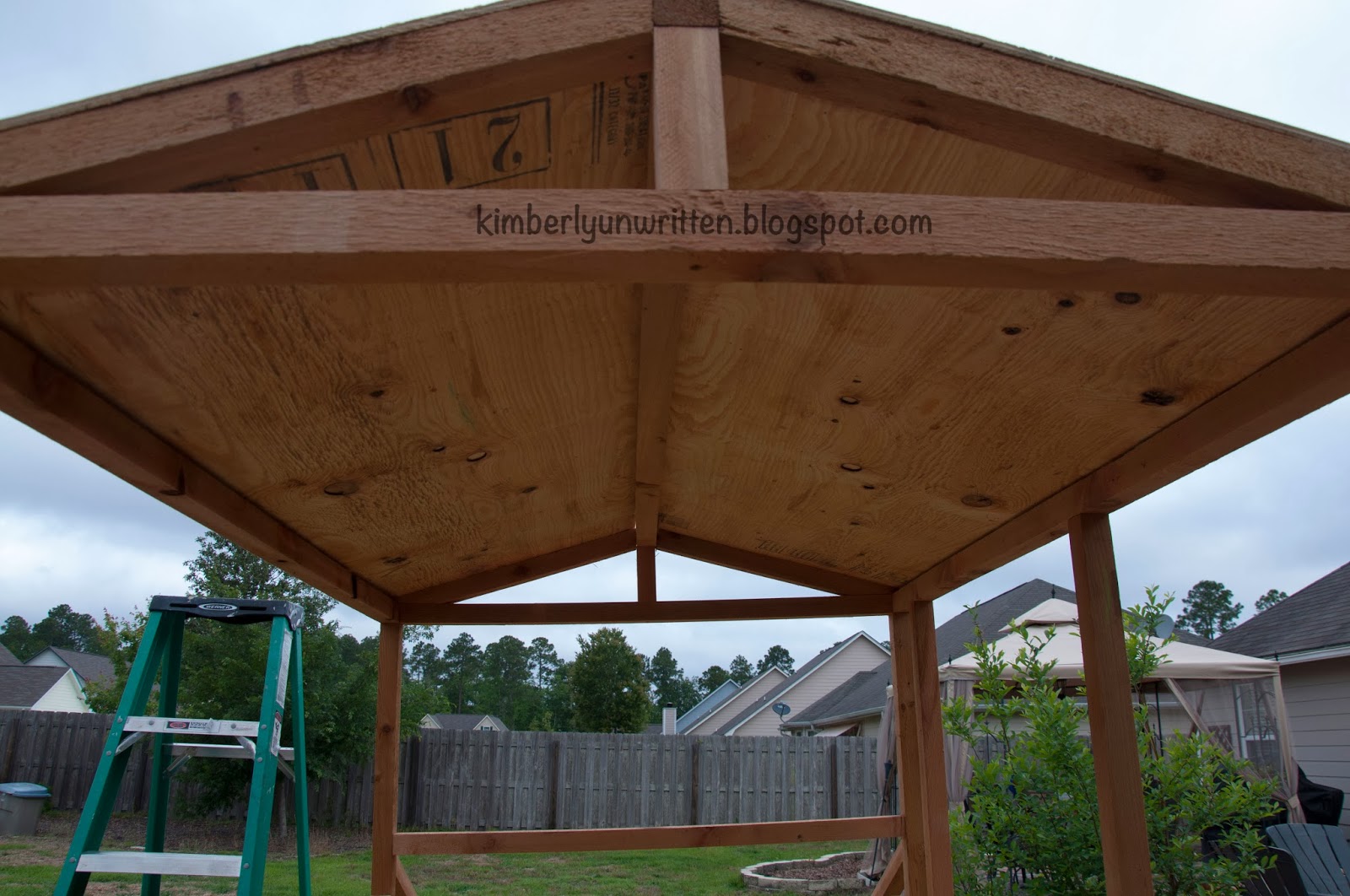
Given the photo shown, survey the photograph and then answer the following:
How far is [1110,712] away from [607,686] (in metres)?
22.2

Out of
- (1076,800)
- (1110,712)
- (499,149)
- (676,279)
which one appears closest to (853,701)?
(1076,800)

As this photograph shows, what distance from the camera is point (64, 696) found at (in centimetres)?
2511

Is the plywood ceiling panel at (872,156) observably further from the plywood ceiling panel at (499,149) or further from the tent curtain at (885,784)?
the tent curtain at (885,784)

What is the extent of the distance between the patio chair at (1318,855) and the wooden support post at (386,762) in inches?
172

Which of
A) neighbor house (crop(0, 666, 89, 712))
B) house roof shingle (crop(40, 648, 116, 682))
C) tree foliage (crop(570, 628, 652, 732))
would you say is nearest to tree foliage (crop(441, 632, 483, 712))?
house roof shingle (crop(40, 648, 116, 682))

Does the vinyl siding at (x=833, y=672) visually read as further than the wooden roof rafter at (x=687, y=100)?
Yes

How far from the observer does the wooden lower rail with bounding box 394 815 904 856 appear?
12.9ft

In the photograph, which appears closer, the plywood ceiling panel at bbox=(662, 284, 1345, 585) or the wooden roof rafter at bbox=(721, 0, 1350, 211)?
the wooden roof rafter at bbox=(721, 0, 1350, 211)

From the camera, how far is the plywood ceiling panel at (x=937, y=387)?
181 centimetres

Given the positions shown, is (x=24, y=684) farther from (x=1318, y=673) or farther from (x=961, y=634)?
(x=1318, y=673)

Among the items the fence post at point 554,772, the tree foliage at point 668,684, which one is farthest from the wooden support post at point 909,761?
the tree foliage at point 668,684

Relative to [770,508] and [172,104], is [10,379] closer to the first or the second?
[172,104]

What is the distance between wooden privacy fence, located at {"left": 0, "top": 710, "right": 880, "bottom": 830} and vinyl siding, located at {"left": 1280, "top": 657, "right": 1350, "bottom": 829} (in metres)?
4.77

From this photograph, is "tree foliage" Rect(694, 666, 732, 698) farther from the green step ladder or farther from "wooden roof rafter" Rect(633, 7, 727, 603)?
"wooden roof rafter" Rect(633, 7, 727, 603)
